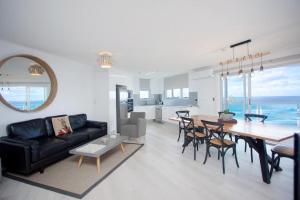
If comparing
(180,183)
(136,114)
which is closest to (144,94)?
(136,114)

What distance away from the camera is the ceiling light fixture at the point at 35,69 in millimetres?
3563

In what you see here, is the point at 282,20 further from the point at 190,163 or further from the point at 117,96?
the point at 117,96

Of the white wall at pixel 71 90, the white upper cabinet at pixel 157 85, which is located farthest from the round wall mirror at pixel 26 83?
the white upper cabinet at pixel 157 85

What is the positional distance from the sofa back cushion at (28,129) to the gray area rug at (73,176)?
70 cm

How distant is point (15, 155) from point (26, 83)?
1757 mm

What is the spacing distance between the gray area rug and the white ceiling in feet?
7.87

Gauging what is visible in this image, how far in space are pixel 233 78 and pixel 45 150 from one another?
19.1 feet

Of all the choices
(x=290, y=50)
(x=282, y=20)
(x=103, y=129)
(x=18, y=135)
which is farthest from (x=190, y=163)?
(x=290, y=50)

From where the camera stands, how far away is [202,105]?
6117 mm

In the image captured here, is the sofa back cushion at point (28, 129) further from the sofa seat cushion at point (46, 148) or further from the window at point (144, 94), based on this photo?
the window at point (144, 94)

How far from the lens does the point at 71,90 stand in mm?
4469

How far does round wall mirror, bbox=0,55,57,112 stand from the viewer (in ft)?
10.2

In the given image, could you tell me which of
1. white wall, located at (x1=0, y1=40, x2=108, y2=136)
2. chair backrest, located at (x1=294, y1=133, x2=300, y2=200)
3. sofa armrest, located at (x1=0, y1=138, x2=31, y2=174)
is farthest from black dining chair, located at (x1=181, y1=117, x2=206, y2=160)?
sofa armrest, located at (x1=0, y1=138, x2=31, y2=174)

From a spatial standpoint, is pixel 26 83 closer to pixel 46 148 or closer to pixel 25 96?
pixel 25 96
